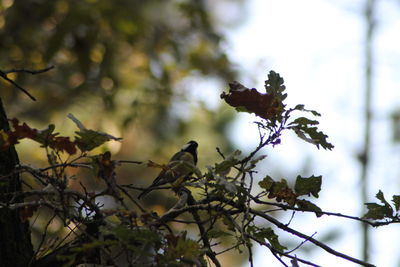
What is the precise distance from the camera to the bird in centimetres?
198

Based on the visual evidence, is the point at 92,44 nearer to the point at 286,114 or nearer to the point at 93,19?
the point at 93,19

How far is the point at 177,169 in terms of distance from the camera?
251cm

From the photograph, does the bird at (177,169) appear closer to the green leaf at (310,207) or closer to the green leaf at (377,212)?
the green leaf at (310,207)

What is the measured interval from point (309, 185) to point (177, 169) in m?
0.60

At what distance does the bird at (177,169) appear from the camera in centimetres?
198

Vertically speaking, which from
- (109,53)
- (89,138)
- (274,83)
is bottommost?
(89,138)

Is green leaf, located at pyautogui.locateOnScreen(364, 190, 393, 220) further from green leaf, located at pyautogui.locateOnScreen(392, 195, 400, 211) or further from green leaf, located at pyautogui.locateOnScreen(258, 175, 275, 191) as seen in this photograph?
green leaf, located at pyautogui.locateOnScreen(258, 175, 275, 191)

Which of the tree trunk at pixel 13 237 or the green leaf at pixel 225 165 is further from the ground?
the green leaf at pixel 225 165

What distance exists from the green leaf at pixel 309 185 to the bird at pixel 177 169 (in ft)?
1.20

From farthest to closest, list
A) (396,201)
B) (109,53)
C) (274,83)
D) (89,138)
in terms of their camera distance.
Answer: (109,53), (274,83), (396,201), (89,138)

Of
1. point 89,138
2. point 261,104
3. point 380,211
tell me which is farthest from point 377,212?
point 89,138

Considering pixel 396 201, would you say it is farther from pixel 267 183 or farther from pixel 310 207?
pixel 267 183

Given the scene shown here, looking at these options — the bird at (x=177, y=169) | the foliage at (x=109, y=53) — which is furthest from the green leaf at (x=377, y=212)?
the foliage at (x=109, y=53)

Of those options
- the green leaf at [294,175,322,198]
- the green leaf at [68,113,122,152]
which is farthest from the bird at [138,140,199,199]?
the green leaf at [294,175,322,198]
